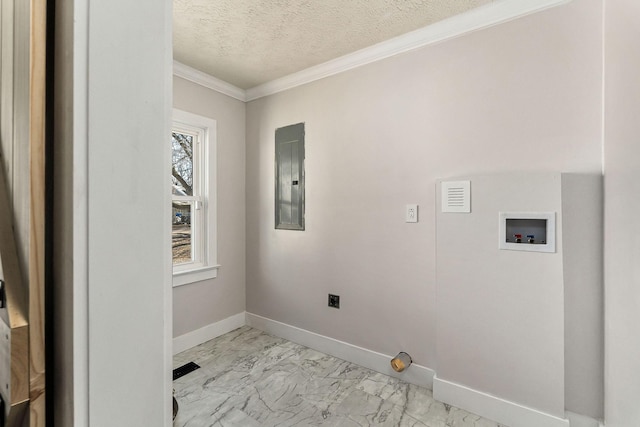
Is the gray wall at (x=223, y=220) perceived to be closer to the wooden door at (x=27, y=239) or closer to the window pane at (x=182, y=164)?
the window pane at (x=182, y=164)

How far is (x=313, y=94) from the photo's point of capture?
2.79 metres

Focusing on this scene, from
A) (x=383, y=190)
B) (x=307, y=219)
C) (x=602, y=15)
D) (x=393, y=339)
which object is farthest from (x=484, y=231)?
(x=307, y=219)

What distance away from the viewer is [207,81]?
291 cm

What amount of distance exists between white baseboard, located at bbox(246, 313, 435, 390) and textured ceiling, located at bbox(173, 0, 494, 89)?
2.41 meters

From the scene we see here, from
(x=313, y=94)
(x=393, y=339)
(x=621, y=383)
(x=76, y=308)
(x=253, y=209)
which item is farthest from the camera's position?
(x=253, y=209)

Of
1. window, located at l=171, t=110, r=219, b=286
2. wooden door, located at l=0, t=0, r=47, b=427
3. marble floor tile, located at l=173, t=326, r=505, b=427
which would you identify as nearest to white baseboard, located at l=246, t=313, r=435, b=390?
marble floor tile, located at l=173, t=326, r=505, b=427

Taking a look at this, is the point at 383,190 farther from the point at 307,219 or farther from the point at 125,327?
the point at 125,327

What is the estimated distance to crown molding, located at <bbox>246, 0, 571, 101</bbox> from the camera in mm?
1862

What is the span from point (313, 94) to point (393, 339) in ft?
7.15

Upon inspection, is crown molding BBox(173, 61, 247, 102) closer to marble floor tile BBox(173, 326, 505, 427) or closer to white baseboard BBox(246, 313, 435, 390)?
white baseboard BBox(246, 313, 435, 390)

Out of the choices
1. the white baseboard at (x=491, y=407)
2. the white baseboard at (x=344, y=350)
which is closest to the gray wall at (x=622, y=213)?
the white baseboard at (x=491, y=407)

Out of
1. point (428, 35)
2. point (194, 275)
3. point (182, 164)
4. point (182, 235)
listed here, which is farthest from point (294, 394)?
point (428, 35)

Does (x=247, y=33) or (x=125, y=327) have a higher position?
(x=247, y=33)

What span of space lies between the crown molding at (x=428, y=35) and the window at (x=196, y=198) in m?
0.92
